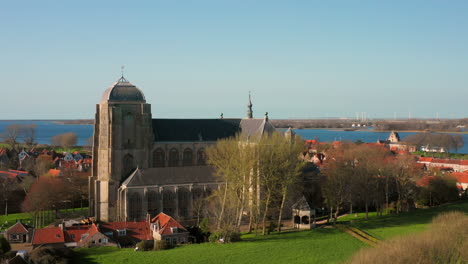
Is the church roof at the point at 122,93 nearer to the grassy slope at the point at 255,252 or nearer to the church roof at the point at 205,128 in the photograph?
the church roof at the point at 205,128

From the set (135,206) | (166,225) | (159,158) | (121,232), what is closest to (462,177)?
(159,158)

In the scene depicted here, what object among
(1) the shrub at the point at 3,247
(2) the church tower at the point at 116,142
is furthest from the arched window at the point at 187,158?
(1) the shrub at the point at 3,247

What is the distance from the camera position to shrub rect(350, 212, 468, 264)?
2631 cm

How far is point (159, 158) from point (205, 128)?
7.66m

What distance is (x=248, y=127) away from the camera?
213 ft

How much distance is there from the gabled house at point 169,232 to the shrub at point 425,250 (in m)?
22.8

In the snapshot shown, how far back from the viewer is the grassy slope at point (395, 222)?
154 feet

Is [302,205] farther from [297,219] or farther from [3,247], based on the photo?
[3,247]

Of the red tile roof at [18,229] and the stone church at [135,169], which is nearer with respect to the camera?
the red tile roof at [18,229]

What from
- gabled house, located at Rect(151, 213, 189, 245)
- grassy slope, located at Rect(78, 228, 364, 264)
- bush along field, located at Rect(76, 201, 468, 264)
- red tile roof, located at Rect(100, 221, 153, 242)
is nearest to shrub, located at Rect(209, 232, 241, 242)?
bush along field, located at Rect(76, 201, 468, 264)

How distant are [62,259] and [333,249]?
880 inches

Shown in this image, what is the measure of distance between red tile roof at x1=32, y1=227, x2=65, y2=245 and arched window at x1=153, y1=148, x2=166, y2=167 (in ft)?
52.8

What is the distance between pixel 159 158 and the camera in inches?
2415

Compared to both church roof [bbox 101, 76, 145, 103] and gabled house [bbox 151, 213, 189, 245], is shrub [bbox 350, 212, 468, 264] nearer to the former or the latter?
gabled house [bbox 151, 213, 189, 245]
